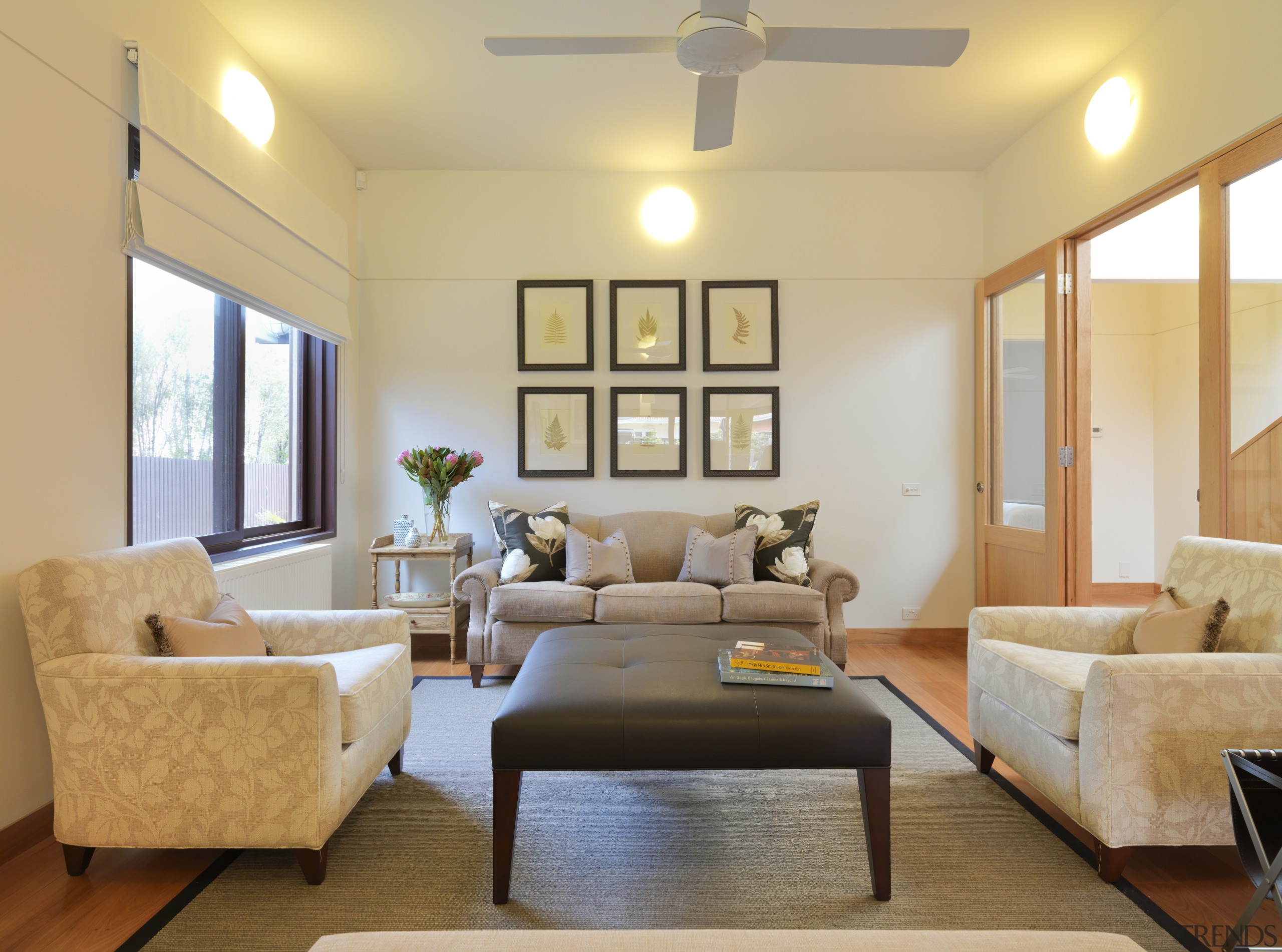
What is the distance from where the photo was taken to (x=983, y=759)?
8.64 ft

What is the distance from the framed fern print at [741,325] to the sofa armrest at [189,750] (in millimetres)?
3377

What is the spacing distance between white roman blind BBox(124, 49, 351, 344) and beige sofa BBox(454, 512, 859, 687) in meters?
1.72

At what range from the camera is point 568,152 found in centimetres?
438

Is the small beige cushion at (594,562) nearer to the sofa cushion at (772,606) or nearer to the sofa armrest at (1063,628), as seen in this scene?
the sofa cushion at (772,606)

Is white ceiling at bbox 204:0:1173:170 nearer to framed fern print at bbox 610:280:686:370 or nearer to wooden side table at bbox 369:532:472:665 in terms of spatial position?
framed fern print at bbox 610:280:686:370

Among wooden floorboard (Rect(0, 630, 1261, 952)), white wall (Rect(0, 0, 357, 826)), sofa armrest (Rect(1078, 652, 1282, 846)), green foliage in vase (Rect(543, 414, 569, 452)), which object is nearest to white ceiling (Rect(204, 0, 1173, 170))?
white wall (Rect(0, 0, 357, 826))

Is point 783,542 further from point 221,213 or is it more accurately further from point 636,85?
point 221,213

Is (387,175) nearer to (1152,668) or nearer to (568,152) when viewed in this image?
(568,152)

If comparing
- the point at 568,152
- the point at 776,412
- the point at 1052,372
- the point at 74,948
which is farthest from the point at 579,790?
the point at 568,152

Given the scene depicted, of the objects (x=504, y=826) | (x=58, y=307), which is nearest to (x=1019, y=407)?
(x=504, y=826)

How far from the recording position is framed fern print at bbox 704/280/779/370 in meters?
4.65

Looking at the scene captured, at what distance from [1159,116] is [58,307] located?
169 inches

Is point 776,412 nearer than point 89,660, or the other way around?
point 89,660

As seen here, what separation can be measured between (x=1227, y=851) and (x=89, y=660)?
3173mm
